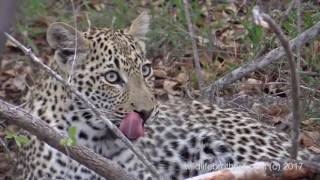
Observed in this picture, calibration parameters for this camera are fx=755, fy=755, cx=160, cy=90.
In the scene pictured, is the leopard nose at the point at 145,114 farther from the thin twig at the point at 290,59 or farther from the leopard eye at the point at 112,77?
the thin twig at the point at 290,59

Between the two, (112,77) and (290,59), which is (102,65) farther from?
(290,59)

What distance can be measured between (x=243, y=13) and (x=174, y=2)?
121 cm

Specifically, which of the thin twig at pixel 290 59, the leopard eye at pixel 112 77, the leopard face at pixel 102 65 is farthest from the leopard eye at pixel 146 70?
the thin twig at pixel 290 59

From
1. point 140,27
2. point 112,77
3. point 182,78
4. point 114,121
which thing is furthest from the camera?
point 182,78

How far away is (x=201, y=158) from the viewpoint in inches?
188

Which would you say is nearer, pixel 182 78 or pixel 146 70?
pixel 146 70

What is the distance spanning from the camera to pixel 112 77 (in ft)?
15.5

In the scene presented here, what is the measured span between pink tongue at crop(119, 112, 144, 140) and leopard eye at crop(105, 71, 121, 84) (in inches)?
12.8

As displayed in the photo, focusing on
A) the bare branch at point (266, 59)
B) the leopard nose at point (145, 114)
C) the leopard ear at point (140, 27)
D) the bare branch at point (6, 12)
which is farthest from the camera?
the leopard ear at point (140, 27)

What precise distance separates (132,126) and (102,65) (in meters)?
0.54

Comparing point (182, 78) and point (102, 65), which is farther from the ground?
point (102, 65)

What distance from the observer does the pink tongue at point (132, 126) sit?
4398mm

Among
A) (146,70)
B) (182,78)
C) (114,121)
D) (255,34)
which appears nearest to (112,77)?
(146,70)

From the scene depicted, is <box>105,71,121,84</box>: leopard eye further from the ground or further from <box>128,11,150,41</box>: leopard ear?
the ground
